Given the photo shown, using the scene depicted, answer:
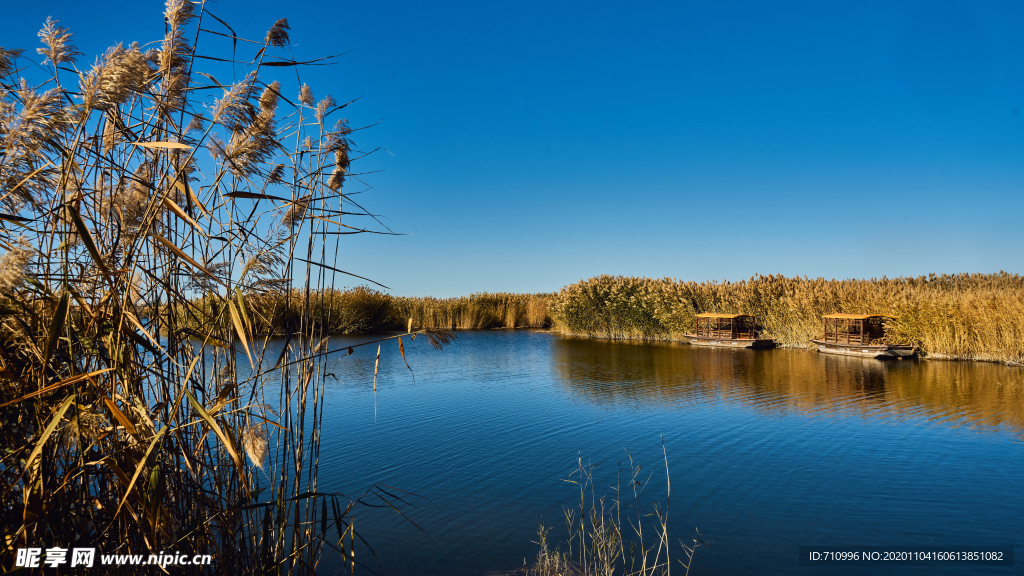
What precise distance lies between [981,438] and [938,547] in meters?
4.23

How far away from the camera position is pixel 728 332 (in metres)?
22.8

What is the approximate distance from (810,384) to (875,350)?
6.44m

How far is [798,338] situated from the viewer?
21734 millimetres

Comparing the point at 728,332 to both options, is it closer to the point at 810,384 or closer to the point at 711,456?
the point at 810,384

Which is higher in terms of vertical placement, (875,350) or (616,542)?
(875,350)

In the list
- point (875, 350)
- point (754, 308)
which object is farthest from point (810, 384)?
point (754, 308)

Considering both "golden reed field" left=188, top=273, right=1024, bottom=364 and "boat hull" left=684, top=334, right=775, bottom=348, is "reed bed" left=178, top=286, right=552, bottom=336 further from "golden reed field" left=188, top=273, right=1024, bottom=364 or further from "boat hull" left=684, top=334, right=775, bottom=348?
"boat hull" left=684, top=334, right=775, bottom=348

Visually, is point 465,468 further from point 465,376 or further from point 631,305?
point 631,305

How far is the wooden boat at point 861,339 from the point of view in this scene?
16516mm

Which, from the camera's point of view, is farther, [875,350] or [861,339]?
[861,339]

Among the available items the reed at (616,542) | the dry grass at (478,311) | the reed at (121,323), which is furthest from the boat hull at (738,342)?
Result: the reed at (121,323)

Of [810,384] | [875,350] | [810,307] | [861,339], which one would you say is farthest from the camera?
[810,307]

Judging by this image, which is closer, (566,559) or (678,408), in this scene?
(566,559)

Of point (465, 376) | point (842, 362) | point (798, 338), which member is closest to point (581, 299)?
point (798, 338)
